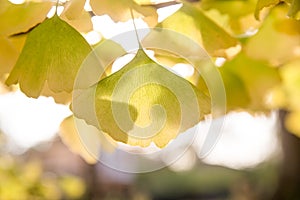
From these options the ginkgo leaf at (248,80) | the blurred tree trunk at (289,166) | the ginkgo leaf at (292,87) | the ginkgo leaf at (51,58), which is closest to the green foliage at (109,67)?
the ginkgo leaf at (51,58)

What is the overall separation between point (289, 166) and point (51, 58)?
1.68 meters

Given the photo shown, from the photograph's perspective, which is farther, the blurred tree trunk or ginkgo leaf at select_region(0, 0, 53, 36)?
the blurred tree trunk

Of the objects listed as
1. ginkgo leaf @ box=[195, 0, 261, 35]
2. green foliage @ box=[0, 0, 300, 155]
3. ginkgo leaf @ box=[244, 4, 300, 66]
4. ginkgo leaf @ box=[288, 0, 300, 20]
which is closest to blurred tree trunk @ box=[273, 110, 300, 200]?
ginkgo leaf @ box=[244, 4, 300, 66]

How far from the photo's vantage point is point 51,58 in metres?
0.59

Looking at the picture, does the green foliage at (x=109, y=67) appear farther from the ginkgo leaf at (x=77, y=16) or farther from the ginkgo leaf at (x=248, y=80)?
the ginkgo leaf at (x=248, y=80)

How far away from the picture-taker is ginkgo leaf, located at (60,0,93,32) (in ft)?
1.86

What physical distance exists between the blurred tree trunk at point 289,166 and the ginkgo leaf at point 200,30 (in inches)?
54.4

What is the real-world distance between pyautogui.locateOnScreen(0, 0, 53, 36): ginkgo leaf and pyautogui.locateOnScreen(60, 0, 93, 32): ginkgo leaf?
0.15 feet

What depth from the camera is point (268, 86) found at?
1.00 m

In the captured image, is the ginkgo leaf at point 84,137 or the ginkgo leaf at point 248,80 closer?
the ginkgo leaf at point 84,137

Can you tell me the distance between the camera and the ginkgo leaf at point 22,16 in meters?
0.65

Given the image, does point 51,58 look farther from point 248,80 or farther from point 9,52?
point 248,80

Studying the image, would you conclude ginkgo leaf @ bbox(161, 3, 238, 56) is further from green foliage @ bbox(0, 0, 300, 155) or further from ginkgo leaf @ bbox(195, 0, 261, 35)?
ginkgo leaf @ bbox(195, 0, 261, 35)

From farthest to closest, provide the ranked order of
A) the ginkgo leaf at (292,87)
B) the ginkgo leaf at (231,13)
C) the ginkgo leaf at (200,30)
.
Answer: the ginkgo leaf at (292,87)
the ginkgo leaf at (231,13)
the ginkgo leaf at (200,30)
